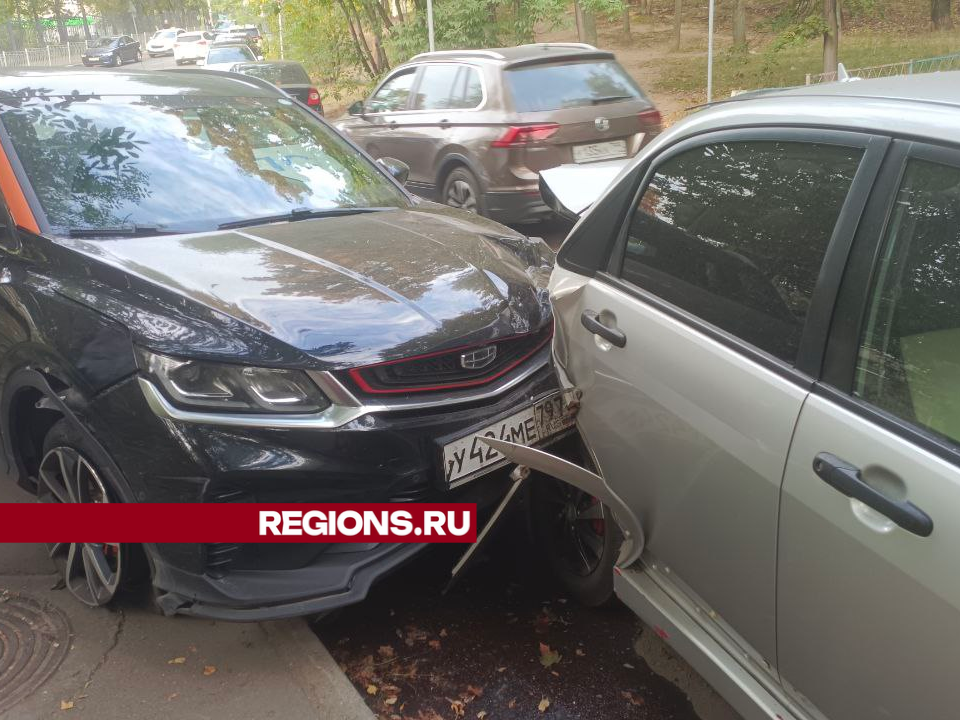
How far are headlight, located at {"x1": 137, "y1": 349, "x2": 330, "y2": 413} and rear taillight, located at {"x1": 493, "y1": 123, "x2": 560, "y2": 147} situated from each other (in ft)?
18.8

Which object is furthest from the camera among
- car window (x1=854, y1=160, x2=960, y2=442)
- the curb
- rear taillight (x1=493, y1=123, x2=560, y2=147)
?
rear taillight (x1=493, y1=123, x2=560, y2=147)

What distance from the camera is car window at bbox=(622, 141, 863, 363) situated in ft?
6.67

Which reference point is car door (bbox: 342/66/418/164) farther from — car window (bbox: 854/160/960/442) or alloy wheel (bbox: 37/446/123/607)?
car window (bbox: 854/160/960/442)

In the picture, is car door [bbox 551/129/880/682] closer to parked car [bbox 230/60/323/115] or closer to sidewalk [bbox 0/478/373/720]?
sidewalk [bbox 0/478/373/720]

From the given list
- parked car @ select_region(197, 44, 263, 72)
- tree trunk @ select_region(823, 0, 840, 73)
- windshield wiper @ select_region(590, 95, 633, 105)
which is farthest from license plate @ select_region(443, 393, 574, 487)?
parked car @ select_region(197, 44, 263, 72)

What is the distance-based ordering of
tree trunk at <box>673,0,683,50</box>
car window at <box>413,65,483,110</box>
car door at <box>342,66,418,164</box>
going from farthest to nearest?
tree trunk at <box>673,0,683,50</box>, car door at <box>342,66,418,164</box>, car window at <box>413,65,483,110</box>

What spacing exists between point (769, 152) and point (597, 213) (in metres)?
0.75

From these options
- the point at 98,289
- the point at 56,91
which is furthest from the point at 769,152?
the point at 56,91

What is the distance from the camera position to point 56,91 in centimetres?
401

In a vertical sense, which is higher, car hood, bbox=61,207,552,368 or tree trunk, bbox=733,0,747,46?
tree trunk, bbox=733,0,747,46

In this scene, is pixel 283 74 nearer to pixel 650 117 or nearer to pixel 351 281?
pixel 650 117

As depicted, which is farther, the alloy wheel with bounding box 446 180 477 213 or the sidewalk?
the alloy wheel with bounding box 446 180 477 213

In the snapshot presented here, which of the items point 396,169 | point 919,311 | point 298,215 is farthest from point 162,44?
point 919,311

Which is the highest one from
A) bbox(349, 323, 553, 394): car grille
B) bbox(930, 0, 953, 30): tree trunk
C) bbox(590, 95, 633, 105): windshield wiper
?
bbox(930, 0, 953, 30): tree trunk
